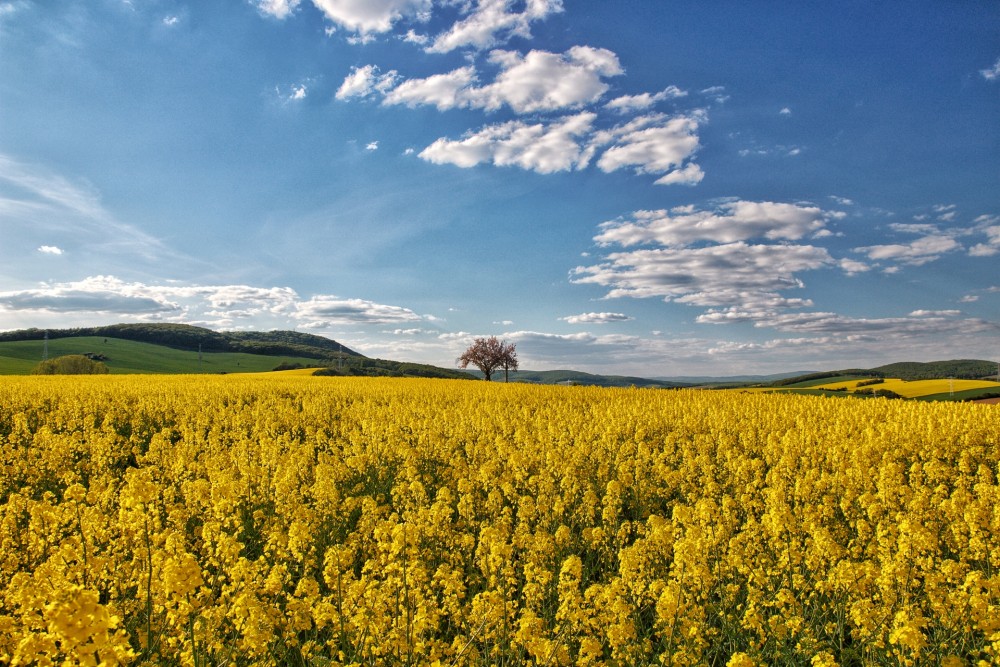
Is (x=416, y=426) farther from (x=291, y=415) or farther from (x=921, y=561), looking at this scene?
(x=921, y=561)

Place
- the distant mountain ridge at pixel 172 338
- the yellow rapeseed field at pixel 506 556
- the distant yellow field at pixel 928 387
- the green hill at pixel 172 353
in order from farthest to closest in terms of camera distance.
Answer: the distant mountain ridge at pixel 172 338, the green hill at pixel 172 353, the distant yellow field at pixel 928 387, the yellow rapeseed field at pixel 506 556

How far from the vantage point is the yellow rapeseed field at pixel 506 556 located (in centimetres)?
422

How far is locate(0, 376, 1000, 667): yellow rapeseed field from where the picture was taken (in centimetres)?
422

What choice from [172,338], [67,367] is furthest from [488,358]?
[172,338]

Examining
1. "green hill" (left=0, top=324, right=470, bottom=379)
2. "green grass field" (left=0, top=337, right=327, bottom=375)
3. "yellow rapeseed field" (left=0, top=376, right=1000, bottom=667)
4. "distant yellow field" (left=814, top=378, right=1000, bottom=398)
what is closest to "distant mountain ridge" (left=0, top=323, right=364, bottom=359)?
"green hill" (left=0, top=324, right=470, bottom=379)

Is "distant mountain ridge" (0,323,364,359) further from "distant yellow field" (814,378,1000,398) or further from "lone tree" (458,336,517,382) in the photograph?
"distant yellow field" (814,378,1000,398)

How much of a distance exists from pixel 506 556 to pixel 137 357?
12835 cm

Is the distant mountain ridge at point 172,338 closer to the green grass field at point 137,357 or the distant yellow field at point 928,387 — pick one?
the green grass field at point 137,357

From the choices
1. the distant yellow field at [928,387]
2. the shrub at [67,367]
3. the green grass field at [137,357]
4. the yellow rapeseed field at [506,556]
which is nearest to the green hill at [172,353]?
the green grass field at [137,357]

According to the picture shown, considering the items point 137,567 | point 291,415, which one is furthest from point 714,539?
point 291,415

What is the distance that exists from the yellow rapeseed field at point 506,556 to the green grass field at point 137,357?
325 ft

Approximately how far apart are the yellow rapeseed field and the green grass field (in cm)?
9891

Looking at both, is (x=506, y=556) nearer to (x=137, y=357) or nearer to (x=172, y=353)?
(x=137, y=357)

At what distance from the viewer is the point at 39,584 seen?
4.25 m
